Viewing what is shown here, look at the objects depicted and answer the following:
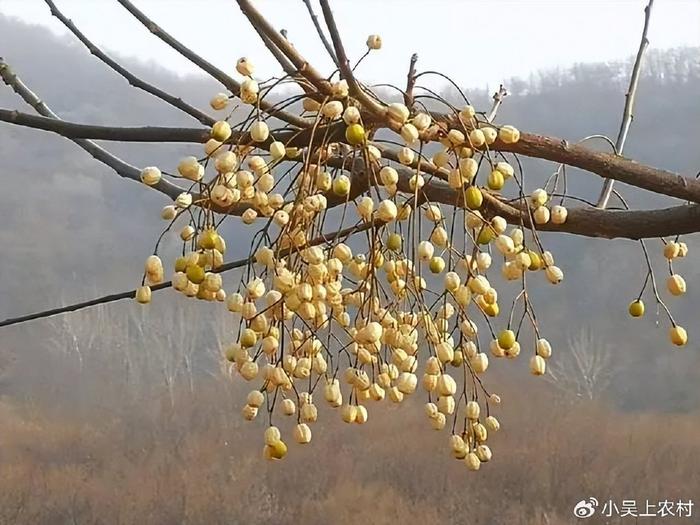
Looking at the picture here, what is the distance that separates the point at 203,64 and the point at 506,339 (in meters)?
0.18

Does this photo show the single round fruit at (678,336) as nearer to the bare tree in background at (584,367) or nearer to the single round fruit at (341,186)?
the single round fruit at (341,186)

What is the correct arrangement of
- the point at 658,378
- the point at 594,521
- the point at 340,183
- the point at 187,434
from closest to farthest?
the point at 340,183 → the point at 594,521 → the point at 187,434 → the point at 658,378

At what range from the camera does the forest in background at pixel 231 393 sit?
11.0 feet

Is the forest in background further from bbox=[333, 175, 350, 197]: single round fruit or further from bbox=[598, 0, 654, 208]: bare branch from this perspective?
bbox=[333, 175, 350, 197]: single round fruit

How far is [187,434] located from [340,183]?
3.84 m

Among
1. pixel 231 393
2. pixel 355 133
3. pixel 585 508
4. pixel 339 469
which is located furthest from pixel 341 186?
pixel 231 393

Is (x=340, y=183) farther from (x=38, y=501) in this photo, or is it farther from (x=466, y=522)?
(x=38, y=501)

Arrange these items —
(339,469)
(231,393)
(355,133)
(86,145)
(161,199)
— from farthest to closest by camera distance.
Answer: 1. (161,199)
2. (231,393)
3. (339,469)
4. (86,145)
5. (355,133)

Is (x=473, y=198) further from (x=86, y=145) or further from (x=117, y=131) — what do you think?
(x=86, y=145)

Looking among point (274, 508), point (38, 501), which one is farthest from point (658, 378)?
A: point (38, 501)

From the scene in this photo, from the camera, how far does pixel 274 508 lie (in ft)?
11.0

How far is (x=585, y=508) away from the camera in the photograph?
10.3 ft

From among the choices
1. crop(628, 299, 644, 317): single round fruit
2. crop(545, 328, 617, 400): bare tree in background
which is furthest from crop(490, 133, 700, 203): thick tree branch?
crop(545, 328, 617, 400): bare tree in background

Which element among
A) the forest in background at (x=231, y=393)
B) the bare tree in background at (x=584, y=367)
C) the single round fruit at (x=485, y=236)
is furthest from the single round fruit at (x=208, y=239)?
the bare tree in background at (x=584, y=367)
